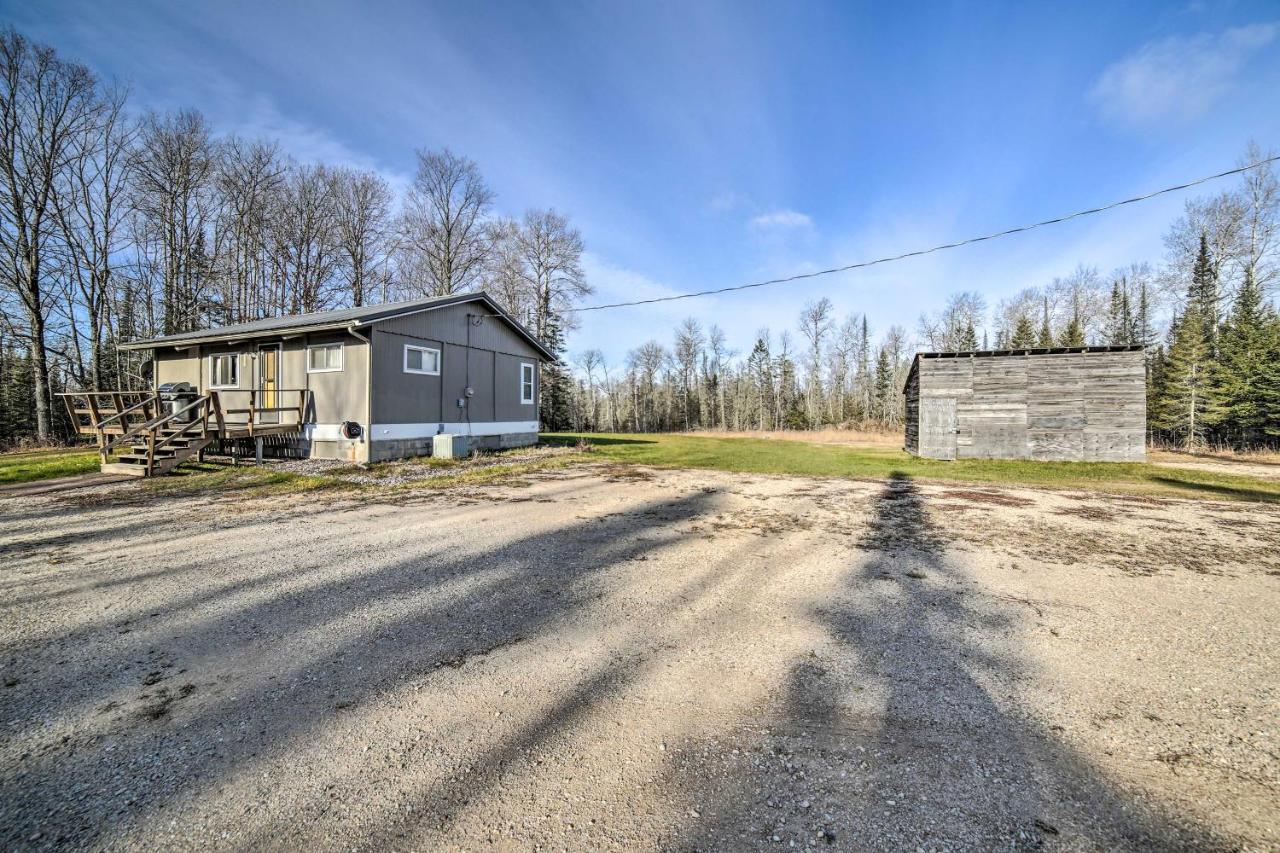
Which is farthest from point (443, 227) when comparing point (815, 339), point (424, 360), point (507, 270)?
point (815, 339)

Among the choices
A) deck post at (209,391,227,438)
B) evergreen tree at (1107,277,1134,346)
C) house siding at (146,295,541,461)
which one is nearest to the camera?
deck post at (209,391,227,438)

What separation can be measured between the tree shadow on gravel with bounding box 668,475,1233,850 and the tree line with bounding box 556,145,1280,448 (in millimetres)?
26557

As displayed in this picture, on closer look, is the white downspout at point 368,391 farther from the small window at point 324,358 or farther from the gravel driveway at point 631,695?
the gravel driveway at point 631,695

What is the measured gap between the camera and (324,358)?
42.3ft

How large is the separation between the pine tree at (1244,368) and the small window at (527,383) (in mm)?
30886

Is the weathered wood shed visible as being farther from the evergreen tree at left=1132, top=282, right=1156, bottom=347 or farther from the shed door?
the evergreen tree at left=1132, top=282, right=1156, bottom=347

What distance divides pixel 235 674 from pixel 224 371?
1642 cm

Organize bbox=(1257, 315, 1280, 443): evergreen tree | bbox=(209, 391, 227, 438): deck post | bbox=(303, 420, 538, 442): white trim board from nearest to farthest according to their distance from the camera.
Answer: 1. bbox=(209, 391, 227, 438): deck post
2. bbox=(303, 420, 538, 442): white trim board
3. bbox=(1257, 315, 1280, 443): evergreen tree

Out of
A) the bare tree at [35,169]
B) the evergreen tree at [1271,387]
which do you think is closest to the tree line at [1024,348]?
the evergreen tree at [1271,387]

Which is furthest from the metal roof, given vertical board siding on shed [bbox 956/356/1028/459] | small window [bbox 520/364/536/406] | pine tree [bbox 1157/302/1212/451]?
pine tree [bbox 1157/302/1212/451]

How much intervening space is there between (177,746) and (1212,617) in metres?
6.59

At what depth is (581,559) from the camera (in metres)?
5.03

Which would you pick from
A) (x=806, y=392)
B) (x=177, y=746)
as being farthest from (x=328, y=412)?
(x=806, y=392)

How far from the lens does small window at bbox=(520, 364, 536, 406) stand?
18.1 metres
